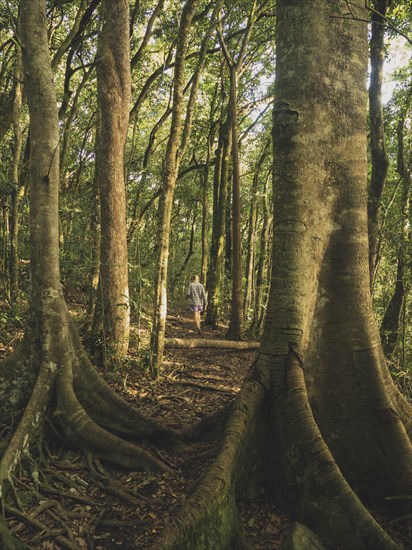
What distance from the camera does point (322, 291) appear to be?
394 cm

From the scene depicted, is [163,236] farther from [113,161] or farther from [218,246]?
[218,246]

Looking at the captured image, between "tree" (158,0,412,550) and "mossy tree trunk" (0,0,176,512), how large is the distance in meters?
1.50

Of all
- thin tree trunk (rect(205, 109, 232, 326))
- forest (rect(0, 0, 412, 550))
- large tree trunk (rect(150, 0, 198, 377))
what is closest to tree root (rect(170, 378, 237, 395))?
large tree trunk (rect(150, 0, 198, 377))

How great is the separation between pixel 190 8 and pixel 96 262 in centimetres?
538

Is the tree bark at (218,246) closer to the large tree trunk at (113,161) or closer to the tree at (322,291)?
the large tree trunk at (113,161)

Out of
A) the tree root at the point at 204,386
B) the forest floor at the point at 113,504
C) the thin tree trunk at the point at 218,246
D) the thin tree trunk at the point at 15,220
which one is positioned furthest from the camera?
the thin tree trunk at the point at 218,246

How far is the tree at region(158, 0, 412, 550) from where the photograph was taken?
12.1 ft

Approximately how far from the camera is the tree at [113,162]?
745cm

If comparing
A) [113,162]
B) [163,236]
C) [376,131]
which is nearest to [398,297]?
[376,131]

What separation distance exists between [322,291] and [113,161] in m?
5.26

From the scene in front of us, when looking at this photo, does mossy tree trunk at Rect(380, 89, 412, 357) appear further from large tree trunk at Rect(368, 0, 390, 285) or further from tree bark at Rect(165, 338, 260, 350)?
tree bark at Rect(165, 338, 260, 350)

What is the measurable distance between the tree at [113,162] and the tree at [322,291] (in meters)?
4.18

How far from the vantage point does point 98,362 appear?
23.5 ft

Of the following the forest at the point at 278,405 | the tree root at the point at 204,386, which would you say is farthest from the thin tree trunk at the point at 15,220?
the forest at the point at 278,405
